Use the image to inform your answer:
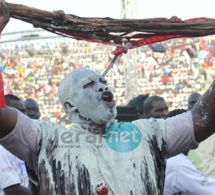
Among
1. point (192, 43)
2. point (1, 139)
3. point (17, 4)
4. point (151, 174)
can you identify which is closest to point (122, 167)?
point (151, 174)

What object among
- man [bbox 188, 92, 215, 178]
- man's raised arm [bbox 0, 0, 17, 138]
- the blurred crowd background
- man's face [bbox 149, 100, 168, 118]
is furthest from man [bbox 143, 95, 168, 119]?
the blurred crowd background

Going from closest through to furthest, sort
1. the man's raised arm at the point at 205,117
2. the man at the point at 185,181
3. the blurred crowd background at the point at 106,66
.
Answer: the man's raised arm at the point at 205,117 < the man at the point at 185,181 < the blurred crowd background at the point at 106,66

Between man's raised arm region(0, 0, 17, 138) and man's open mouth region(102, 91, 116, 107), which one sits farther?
man's open mouth region(102, 91, 116, 107)

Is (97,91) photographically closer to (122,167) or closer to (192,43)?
(122,167)

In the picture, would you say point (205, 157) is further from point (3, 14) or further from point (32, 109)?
point (3, 14)

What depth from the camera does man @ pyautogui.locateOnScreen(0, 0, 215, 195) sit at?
10.5 feet

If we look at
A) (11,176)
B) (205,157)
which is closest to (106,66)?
(205,157)

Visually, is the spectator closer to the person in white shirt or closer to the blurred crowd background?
the person in white shirt

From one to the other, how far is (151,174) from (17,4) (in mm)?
1046

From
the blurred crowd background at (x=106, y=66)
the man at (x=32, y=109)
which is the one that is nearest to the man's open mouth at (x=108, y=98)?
the man at (x=32, y=109)

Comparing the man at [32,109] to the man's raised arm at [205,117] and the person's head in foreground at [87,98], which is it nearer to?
the person's head in foreground at [87,98]

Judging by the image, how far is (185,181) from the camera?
4676mm

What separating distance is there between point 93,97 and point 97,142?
9.1 inches

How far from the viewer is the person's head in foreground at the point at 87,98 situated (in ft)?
10.9
